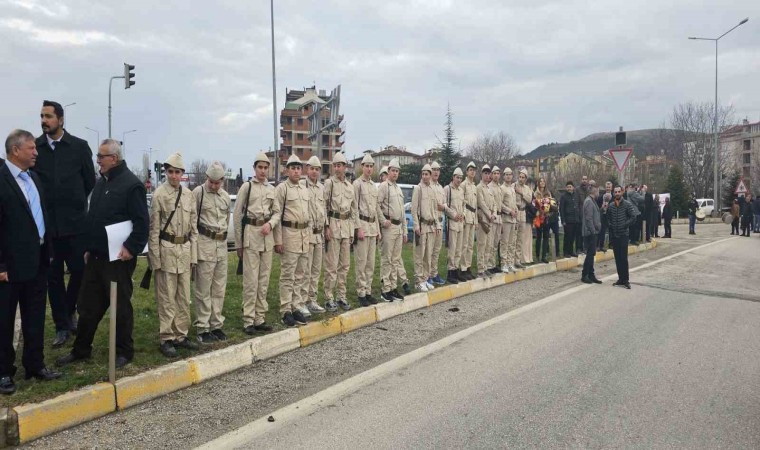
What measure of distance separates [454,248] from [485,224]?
1.19 metres

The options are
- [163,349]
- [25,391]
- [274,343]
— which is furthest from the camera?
[274,343]

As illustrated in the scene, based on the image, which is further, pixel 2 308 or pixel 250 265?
pixel 250 265

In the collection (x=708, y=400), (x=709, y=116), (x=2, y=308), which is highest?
(x=709, y=116)

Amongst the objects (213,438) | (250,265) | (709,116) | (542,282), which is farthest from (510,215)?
(709,116)

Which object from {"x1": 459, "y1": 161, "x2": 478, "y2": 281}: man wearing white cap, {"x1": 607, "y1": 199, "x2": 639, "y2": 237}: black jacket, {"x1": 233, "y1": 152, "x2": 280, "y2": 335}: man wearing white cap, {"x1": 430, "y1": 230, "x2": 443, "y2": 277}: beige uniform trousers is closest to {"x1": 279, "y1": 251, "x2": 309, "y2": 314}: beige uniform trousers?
{"x1": 233, "y1": 152, "x2": 280, "y2": 335}: man wearing white cap

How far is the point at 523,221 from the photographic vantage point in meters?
12.4

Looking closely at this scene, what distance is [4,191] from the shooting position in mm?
4570

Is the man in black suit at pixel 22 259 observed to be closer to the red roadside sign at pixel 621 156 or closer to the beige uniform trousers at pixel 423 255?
the beige uniform trousers at pixel 423 255

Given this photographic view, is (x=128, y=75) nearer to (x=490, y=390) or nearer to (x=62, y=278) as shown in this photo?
(x=62, y=278)

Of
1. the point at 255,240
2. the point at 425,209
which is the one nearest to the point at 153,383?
the point at 255,240

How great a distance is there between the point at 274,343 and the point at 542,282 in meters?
6.96

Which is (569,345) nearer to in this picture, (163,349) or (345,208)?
(345,208)

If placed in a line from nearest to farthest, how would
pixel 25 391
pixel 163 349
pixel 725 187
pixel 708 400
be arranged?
pixel 25 391 < pixel 708 400 < pixel 163 349 < pixel 725 187

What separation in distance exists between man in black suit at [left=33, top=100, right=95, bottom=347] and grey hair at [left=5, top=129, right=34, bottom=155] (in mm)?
769
